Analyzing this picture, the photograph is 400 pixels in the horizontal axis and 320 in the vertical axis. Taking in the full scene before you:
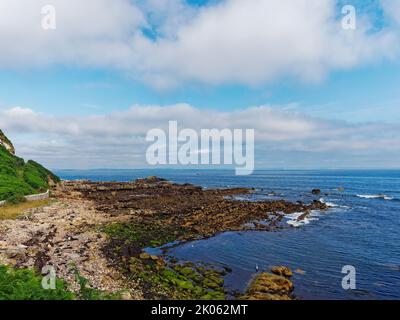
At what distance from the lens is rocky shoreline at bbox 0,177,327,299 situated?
55.2 feet

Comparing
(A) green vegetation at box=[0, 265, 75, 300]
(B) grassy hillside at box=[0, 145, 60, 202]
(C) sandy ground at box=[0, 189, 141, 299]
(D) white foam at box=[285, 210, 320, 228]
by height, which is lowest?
(D) white foam at box=[285, 210, 320, 228]

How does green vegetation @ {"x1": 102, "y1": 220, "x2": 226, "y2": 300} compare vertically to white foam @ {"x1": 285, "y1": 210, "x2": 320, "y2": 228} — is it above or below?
above

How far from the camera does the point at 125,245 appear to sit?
25.0 m

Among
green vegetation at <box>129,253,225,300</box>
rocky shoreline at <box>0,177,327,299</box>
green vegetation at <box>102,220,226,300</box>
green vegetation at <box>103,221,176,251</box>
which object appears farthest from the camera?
green vegetation at <box>103,221,176,251</box>

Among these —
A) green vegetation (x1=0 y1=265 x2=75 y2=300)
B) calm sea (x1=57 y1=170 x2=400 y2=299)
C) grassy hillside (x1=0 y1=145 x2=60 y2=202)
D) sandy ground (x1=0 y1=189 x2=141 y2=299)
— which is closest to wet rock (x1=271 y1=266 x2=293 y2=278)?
calm sea (x1=57 y1=170 x2=400 y2=299)

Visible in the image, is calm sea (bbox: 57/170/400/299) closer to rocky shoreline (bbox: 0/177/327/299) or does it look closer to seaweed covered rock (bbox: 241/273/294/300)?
seaweed covered rock (bbox: 241/273/294/300)

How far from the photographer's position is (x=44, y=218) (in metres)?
32.5

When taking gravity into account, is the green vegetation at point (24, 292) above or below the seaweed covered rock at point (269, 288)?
above

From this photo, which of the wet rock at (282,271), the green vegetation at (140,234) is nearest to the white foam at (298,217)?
the green vegetation at (140,234)

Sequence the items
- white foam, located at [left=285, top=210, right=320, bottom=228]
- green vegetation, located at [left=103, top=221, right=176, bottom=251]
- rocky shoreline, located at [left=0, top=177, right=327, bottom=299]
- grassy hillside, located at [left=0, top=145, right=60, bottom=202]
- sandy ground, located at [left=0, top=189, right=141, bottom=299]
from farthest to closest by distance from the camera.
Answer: grassy hillside, located at [left=0, top=145, right=60, bottom=202] < white foam, located at [left=285, top=210, right=320, bottom=228] < green vegetation, located at [left=103, top=221, right=176, bottom=251] < sandy ground, located at [left=0, top=189, right=141, bottom=299] < rocky shoreline, located at [left=0, top=177, right=327, bottom=299]

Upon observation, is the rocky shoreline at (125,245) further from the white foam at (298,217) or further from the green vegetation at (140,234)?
the white foam at (298,217)

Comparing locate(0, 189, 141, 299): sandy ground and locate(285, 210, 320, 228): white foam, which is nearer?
locate(0, 189, 141, 299): sandy ground

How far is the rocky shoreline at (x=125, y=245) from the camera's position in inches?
663
